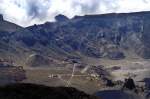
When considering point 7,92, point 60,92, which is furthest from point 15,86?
point 60,92

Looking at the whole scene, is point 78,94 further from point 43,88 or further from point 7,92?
point 7,92

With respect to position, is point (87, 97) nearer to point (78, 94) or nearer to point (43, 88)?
point (78, 94)

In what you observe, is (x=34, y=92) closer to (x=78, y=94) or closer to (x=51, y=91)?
(x=51, y=91)

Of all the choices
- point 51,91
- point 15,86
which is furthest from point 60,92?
point 15,86

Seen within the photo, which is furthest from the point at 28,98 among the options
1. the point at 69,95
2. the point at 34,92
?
the point at 69,95

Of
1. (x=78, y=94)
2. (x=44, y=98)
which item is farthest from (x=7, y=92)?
(x=78, y=94)
